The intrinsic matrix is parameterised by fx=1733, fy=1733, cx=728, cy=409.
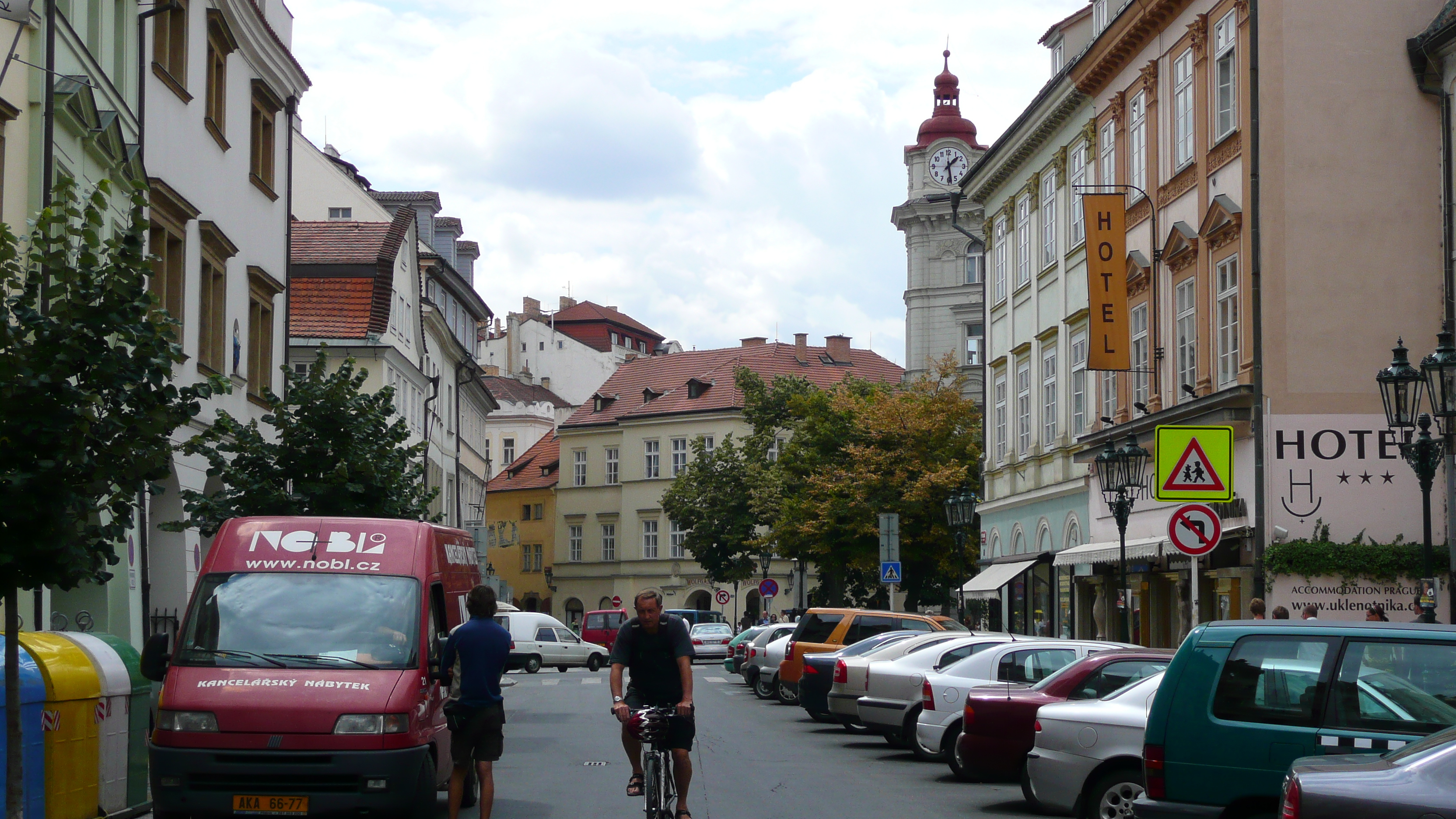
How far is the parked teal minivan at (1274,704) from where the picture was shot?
940 centimetres

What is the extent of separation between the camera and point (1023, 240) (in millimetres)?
42500

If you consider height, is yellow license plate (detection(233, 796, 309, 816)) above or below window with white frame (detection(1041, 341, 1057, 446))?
below

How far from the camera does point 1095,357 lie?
106 ft

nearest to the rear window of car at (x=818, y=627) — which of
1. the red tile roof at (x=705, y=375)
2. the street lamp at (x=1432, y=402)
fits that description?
the street lamp at (x=1432, y=402)

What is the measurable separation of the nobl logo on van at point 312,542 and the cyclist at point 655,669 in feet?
8.44

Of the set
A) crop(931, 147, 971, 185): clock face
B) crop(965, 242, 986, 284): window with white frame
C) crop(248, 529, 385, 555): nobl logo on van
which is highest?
crop(931, 147, 971, 185): clock face

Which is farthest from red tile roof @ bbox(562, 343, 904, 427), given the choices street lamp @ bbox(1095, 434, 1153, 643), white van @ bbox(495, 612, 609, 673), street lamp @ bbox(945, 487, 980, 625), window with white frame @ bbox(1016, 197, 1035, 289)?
street lamp @ bbox(1095, 434, 1153, 643)

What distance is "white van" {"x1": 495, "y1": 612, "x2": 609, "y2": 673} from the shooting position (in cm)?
5375

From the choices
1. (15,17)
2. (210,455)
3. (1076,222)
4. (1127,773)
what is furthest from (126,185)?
(1076,222)

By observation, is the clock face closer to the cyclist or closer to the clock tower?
the clock tower

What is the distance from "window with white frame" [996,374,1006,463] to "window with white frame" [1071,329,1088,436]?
6.98 metres

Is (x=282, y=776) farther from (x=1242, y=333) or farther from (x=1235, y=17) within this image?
(x=1235, y=17)

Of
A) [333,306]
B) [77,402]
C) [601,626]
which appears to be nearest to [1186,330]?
[77,402]

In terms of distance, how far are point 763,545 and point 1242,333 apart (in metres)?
33.8
